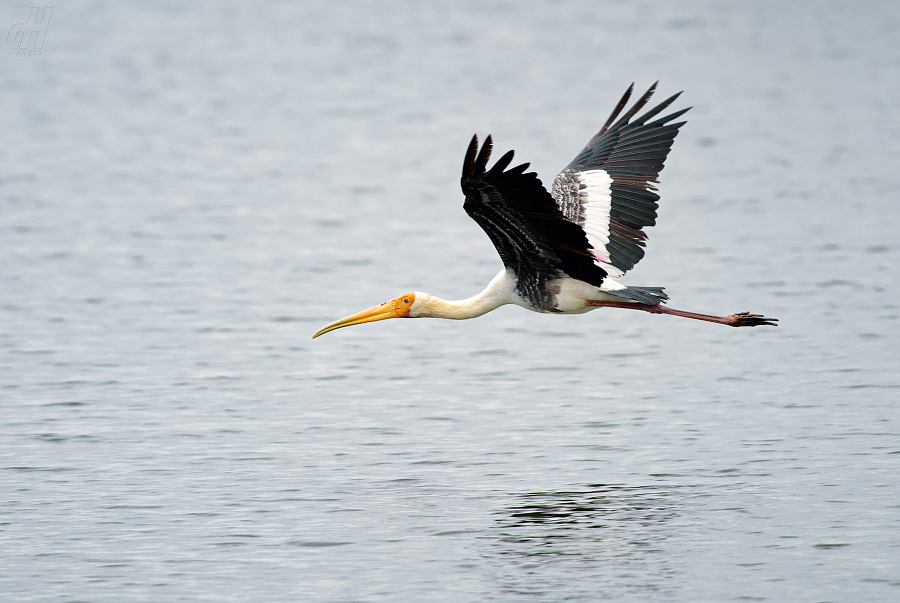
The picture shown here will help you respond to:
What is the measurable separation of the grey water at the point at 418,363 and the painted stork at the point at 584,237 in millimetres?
1348

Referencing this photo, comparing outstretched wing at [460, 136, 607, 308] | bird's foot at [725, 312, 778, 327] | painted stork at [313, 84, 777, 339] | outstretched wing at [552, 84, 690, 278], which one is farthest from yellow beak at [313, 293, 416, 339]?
bird's foot at [725, 312, 778, 327]

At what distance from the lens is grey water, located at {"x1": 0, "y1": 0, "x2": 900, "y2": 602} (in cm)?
1152

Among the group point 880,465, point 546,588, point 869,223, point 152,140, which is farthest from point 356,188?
point 546,588

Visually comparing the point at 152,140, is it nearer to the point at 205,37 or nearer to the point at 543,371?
the point at 205,37

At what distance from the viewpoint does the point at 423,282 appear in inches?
848

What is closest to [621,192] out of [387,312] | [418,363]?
[387,312]

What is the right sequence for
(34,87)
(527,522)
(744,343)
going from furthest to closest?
(34,87)
(744,343)
(527,522)

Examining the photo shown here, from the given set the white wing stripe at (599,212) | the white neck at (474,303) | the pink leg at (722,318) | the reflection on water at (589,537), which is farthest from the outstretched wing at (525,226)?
the reflection on water at (589,537)

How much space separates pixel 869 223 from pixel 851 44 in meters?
20.7

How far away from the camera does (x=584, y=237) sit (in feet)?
41.2

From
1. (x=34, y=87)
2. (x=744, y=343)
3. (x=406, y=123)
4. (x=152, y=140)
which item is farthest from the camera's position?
(x=34, y=87)

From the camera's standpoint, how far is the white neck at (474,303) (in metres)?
13.9

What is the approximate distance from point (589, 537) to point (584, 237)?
2615mm

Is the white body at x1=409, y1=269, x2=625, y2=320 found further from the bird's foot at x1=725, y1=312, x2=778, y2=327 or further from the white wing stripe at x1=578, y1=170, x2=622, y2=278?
the bird's foot at x1=725, y1=312, x2=778, y2=327
